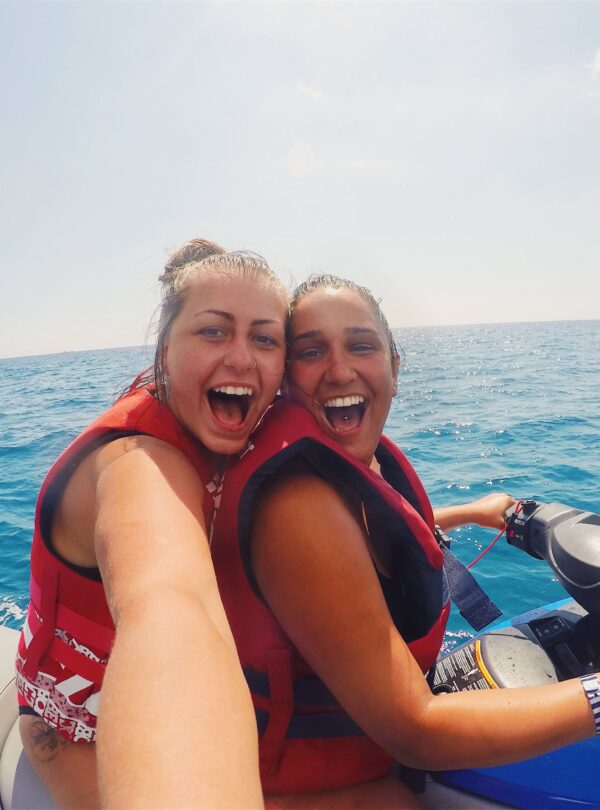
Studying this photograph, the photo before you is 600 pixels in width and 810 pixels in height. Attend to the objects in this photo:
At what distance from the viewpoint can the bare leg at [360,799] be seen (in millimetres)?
1456

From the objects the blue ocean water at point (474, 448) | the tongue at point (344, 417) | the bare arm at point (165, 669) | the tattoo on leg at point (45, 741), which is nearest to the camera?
the bare arm at point (165, 669)

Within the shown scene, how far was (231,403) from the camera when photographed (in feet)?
6.50

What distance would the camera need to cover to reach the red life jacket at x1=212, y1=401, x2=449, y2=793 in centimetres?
143

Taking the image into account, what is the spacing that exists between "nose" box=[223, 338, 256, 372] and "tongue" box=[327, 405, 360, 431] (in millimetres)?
566

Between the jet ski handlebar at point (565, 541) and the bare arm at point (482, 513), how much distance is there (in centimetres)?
20

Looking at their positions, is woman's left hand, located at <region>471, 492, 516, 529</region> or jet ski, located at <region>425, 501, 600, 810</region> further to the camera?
woman's left hand, located at <region>471, 492, 516, 529</region>

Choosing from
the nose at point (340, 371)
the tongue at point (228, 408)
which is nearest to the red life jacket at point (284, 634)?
the tongue at point (228, 408)

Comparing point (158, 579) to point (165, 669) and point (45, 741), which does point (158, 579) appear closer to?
point (165, 669)

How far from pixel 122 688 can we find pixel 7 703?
6.46ft

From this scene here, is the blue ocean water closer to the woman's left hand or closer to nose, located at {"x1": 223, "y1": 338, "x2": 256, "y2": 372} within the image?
nose, located at {"x1": 223, "y1": 338, "x2": 256, "y2": 372}

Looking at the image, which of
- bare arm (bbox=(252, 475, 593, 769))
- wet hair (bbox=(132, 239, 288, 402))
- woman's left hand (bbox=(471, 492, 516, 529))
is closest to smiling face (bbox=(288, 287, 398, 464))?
wet hair (bbox=(132, 239, 288, 402))

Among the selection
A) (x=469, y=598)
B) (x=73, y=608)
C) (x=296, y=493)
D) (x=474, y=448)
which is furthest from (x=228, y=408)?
(x=474, y=448)

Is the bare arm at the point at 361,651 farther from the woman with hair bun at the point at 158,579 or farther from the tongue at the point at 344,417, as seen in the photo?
the tongue at the point at 344,417

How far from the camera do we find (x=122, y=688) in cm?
72
